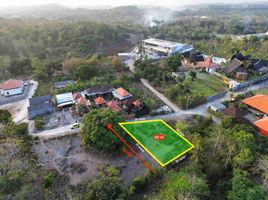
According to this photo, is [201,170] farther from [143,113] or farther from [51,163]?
[51,163]

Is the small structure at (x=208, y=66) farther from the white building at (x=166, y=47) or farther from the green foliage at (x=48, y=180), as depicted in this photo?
the green foliage at (x=48, y=180)

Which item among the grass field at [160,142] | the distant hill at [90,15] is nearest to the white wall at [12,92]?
the grass field at [160,142]

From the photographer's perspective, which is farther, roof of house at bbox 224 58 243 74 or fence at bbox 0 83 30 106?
roof of house at bbox 224 58 243 74

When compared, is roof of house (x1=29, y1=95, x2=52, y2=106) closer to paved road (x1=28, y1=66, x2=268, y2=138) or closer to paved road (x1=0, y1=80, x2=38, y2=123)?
paved road (x1=0, y1=80, x2=38, y2=123)

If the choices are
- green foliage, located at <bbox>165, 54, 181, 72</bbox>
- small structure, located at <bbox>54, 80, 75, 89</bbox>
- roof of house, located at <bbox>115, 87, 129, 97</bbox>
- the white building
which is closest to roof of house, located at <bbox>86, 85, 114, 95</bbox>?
roof of house, located at <bbox>115, 87, 129, 97</bbox>

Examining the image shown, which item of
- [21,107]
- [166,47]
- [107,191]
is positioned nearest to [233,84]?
[166,47]

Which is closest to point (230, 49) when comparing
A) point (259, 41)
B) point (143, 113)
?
point (259, 41)
